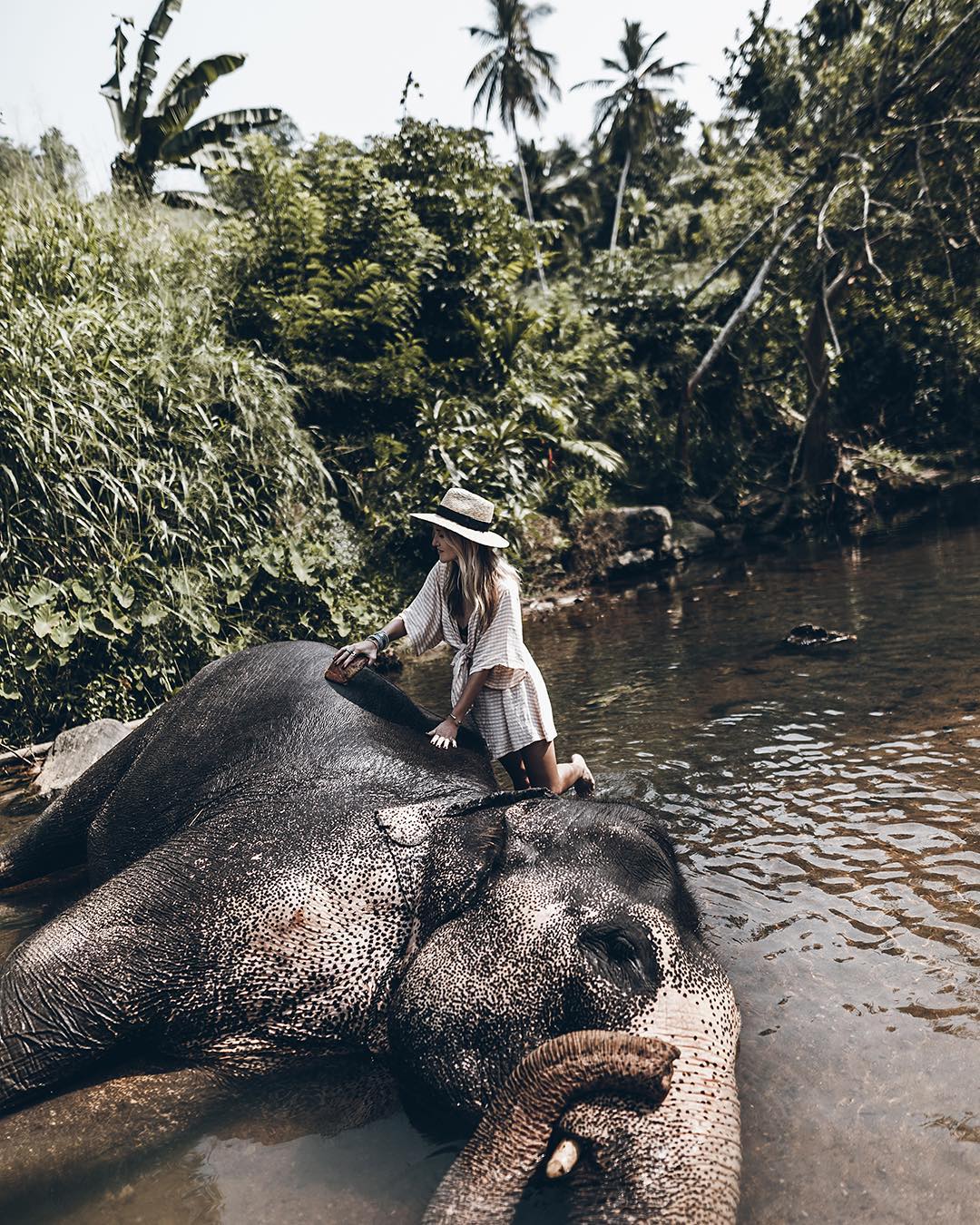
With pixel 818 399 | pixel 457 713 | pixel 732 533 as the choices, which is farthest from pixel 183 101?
pixel 457 713

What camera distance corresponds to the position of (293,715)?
3.47 m

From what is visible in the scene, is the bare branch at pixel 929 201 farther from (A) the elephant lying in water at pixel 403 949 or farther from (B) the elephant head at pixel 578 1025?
(B) the elephant head at pixel 578 1025

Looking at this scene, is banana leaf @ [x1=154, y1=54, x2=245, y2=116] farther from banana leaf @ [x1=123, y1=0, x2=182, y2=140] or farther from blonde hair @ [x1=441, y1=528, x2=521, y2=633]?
blonde hair @ [x1=441, y1=528, x2=521, y2=633]

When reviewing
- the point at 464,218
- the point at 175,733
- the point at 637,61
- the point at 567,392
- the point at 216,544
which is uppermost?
the point at 637,61

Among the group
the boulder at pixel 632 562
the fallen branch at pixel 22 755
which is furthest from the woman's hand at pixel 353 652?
the boulder at pixel 632 562

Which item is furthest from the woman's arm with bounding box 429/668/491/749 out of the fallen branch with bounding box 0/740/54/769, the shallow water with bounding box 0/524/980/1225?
the fallen branch with bounding box 0/740/54/769

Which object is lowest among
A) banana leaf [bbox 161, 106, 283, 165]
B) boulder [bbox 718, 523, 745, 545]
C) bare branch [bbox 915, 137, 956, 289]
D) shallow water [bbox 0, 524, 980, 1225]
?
shallow water [bbox 0, 524, 980, 1225]

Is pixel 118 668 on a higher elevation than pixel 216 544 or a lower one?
lower

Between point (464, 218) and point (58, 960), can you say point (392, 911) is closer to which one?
point (58, 960)

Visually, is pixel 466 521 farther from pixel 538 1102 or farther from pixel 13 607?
pixel 13 607

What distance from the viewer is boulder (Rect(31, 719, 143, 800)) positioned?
5.60 m

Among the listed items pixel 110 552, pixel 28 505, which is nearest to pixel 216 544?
pixel 110 552

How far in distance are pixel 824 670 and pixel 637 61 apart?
3766cm

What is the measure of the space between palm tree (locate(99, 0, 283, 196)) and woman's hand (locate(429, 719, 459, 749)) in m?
17.4
